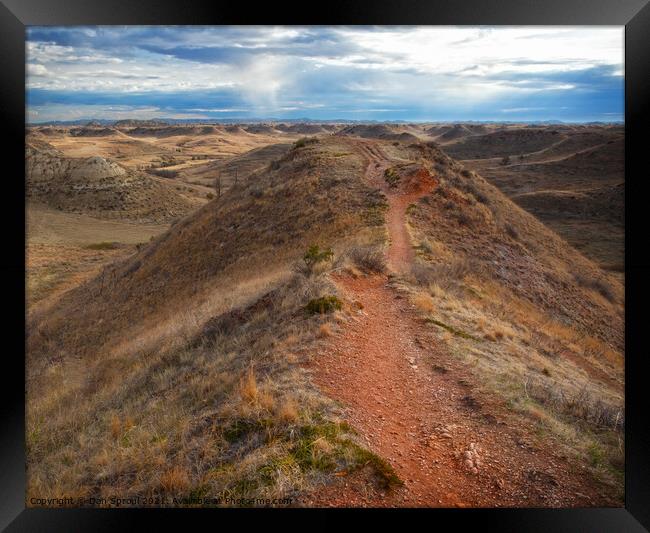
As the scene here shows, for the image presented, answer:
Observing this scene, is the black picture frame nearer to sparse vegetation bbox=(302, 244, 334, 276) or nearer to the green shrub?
the green shrub

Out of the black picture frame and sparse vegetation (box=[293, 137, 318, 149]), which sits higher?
sparse vegetation (box=[293, 137, 318, 149])

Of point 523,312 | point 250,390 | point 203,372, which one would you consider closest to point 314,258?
point 203,372

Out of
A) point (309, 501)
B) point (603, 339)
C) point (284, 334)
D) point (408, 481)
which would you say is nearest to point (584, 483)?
point (408, 481)

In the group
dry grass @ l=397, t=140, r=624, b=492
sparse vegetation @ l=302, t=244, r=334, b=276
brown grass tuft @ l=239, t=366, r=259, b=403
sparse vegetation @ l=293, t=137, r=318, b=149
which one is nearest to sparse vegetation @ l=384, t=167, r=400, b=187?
dry grass @ l=397, t=140, r=624, b=492

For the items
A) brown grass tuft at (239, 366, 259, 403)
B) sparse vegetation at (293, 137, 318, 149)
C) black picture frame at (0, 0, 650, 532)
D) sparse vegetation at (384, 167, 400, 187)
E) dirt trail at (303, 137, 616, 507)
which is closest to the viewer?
dirt trail at (303, 137, 616, 507)

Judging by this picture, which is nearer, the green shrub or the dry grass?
the dry grass
